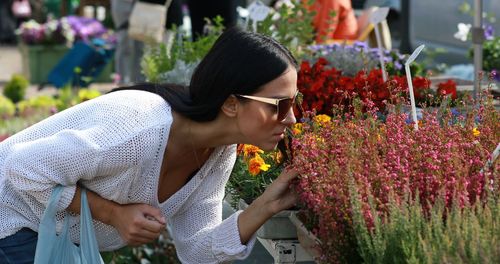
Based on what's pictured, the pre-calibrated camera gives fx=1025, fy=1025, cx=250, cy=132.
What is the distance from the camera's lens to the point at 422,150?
228 cm

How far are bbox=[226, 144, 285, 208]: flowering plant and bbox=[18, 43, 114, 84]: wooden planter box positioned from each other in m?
9.12

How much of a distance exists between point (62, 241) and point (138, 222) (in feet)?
0.67

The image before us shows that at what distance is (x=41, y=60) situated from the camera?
1212 centimetres

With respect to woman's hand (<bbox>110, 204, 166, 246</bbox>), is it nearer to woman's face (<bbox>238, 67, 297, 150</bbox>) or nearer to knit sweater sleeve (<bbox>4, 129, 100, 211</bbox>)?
knit sweater sleeve (<bbox>4, 129, 100, 211</bbox>)

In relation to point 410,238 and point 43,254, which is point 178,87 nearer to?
point 43,254

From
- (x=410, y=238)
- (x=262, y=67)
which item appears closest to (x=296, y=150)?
(x=262, y=67)

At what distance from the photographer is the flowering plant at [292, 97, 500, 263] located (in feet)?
6.62

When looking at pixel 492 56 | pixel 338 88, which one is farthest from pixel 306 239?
pixel 492 56

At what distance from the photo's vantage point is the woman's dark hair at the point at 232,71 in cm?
234

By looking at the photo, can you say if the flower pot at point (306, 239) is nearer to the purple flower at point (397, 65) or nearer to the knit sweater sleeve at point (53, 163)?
the knit sweater sleeve at point (53, 163)

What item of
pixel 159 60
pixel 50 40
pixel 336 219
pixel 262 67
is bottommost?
pixel 50 40

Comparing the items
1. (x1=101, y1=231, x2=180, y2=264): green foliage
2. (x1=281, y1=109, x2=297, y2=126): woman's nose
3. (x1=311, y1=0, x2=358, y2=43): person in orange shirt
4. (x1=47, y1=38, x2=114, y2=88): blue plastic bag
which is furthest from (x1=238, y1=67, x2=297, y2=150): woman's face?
(x1=47, y1=38, x2=114, y2=88): blue plastic bag

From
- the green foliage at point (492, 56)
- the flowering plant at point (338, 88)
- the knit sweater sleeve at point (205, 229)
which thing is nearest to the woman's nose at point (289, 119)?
the knit sweater sleeve at point (205, 229)

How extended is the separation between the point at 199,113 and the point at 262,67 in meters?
0.20
